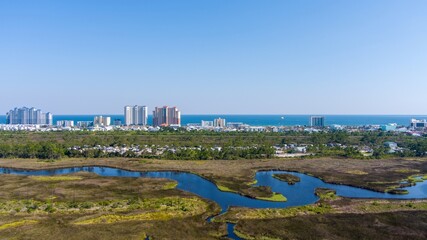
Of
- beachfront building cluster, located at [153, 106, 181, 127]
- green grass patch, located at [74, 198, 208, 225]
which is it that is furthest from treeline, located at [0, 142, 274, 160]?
beachfront building cluster, located at [153, 106, 181, 127]

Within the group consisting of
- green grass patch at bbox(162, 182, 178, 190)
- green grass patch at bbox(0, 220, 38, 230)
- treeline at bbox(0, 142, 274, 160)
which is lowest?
green grass patch at bbox(162, 182, 178, 190)

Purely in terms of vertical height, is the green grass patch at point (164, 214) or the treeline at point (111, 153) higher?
the treeline at point (111, 153)

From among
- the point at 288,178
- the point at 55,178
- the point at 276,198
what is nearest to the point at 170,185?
Answer: the point at 276,198

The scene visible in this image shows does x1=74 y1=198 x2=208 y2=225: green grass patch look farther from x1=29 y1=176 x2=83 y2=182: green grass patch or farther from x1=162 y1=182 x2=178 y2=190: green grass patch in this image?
x1=29 y1=176 x2=83 y2=182: green grass patch

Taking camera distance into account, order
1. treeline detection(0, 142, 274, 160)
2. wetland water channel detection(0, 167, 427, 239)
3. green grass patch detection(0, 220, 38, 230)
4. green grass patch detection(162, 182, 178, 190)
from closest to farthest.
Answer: green grass patch detection(0, 220, 38, 230) → wetland water channel detection(0, 167, 427, 239) → green grass patch detection(162, 182, 178, 190) → treeline detection(0, 142, 274, 160)

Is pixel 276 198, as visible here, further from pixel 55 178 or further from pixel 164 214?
pixel 55 178

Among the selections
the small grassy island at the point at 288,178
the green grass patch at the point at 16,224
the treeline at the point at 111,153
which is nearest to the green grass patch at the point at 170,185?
the small grassy island at the point at 288,178

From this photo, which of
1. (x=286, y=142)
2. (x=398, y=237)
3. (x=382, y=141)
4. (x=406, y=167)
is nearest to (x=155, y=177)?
(x=398, y=237)

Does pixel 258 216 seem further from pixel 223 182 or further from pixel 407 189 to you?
pixel 407 189

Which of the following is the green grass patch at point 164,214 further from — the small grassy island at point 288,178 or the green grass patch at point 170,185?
the small grassy island at point 288,178
